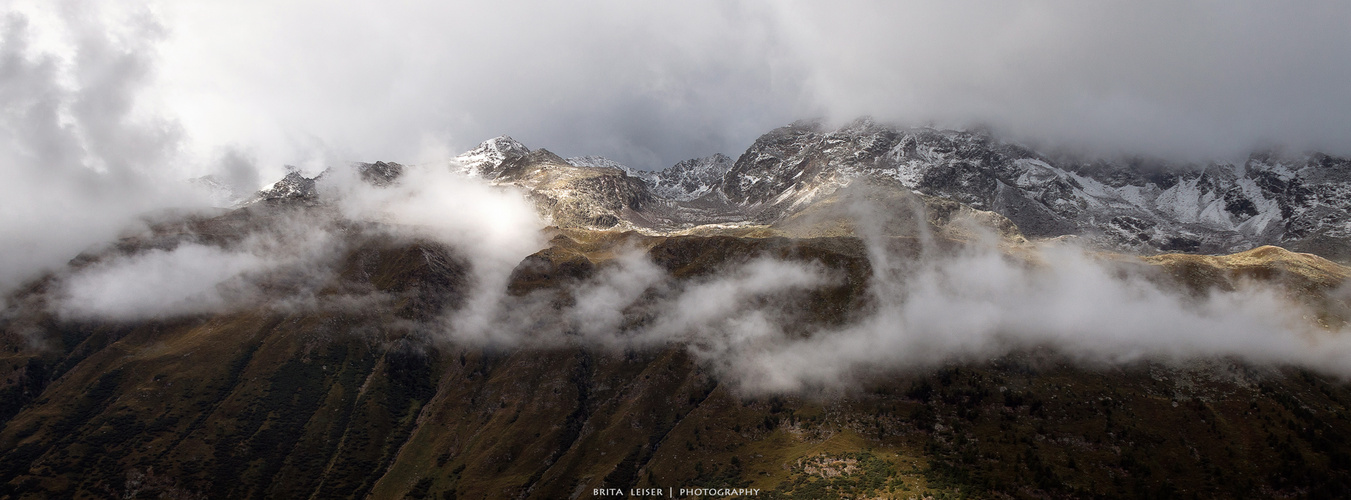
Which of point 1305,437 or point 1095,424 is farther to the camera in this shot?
point 1095,424

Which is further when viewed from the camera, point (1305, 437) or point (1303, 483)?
point (1305, 437)

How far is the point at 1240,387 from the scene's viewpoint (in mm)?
193875

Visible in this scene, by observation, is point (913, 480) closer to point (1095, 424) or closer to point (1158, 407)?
point (1095, 424)

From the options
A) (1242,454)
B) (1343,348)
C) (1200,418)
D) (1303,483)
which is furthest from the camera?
(1343,348)

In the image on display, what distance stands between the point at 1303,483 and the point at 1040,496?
209ft

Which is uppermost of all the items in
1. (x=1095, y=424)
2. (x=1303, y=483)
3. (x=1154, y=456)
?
(x=1095, y=424)

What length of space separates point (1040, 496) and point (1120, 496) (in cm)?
2007

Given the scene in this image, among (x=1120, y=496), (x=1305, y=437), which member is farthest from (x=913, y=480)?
(x=1305, y=437)

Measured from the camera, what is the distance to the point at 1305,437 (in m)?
169

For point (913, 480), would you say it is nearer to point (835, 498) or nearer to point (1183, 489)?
point (835, 498)

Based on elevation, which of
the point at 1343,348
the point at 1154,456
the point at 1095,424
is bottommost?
the point at 1154,456

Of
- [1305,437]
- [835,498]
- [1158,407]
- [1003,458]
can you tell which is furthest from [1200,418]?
[835,498]

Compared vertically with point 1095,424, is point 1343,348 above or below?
above

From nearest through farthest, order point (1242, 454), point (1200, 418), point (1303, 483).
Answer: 1. point (1303, 483)
2. point (1242, 454)
3. point (1200, 418)
